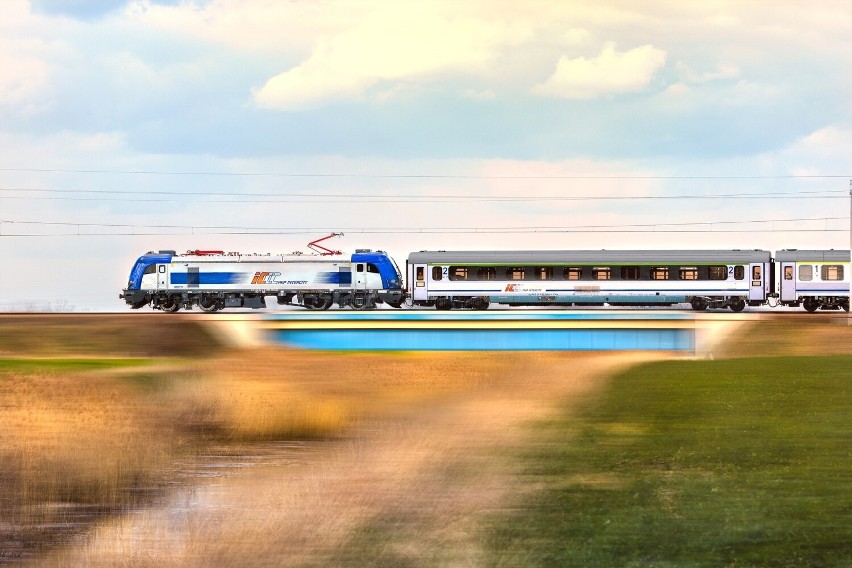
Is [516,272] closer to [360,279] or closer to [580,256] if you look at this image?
[580,256]

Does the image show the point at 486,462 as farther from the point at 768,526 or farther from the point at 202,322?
the point at 202,322

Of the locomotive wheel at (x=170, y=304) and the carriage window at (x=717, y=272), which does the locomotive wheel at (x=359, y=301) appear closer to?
the locomotive wheel at (x=170, y=304)

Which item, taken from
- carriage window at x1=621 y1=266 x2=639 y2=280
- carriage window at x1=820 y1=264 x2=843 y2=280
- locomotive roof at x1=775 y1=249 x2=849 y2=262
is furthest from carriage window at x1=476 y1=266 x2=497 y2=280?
carriage window at x1=820 y1=264 x2=843 y2=280

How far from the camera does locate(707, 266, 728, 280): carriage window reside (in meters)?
49.4

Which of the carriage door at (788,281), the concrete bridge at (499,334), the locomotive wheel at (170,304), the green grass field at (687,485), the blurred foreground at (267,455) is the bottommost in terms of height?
the green grass field at (687,485)

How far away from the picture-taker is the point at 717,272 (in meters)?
49.4

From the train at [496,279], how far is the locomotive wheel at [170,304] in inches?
1.9

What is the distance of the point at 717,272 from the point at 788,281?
3.79 m

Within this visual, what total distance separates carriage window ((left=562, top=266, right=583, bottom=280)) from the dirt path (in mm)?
32144

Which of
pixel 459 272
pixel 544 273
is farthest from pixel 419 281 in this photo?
pixel 544 273

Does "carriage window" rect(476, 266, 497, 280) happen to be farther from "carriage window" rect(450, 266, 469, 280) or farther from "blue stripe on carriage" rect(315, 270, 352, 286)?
"blue stripe on carriage" rect(315, 270, 352, 286)

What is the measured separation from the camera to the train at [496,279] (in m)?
49.3

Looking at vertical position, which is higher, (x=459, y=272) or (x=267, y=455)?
(x=459, y=272)

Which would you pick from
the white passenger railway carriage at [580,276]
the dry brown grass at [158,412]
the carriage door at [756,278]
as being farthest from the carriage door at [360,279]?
the dry brown grass at [158,412]
